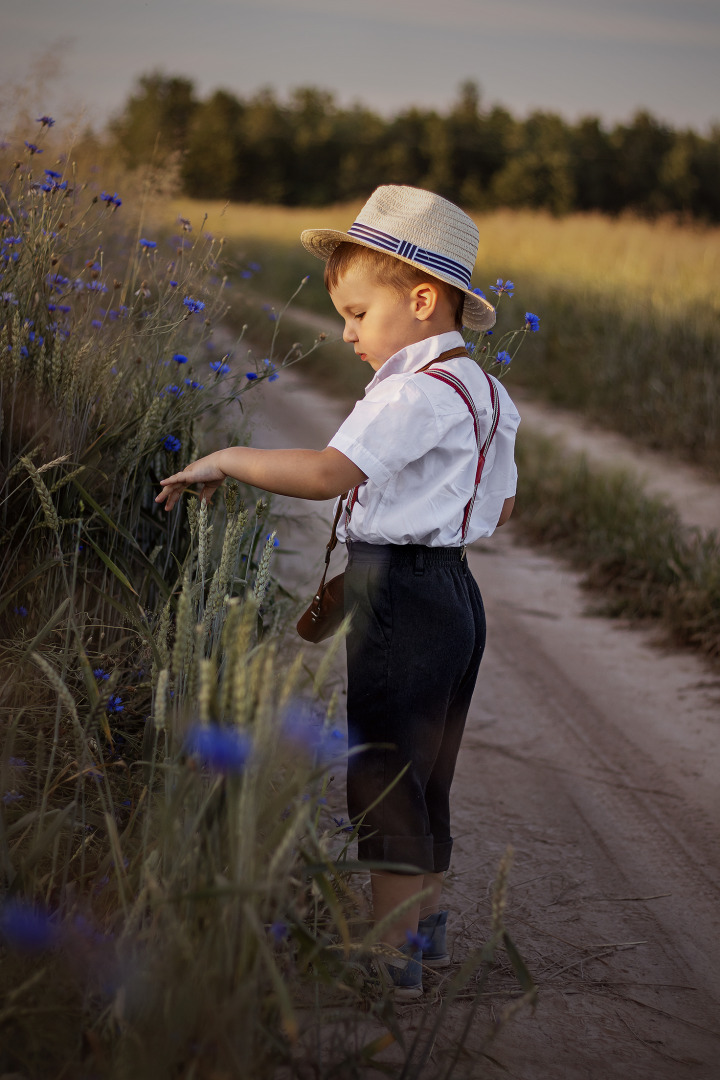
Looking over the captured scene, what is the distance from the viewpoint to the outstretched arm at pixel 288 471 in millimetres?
1617

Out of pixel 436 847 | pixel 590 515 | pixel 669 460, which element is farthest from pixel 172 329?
pixel 669 460

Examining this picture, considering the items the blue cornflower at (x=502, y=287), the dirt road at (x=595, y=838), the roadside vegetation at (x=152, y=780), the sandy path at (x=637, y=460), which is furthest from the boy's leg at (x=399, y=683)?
the sandy path at (x=637, y=460)

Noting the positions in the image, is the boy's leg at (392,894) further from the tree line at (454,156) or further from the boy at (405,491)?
the tree line at (454,156)

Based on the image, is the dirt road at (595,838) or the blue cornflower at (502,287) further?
the blue cornflower at (502,287)

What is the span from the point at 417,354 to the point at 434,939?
1196 millimetres

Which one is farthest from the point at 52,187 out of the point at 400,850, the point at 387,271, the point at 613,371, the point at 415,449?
the point at 613,371

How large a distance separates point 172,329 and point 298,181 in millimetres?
51972

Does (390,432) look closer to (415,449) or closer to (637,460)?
(415,449)

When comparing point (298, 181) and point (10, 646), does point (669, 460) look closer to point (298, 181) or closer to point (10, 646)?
point (10, 646)

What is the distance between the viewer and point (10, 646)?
203 cm

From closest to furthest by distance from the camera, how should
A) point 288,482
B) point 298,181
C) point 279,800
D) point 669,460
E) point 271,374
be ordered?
1. point 279,800
2. point 288,482
3. point 271,374
4. point 669,460
5. point 298,181

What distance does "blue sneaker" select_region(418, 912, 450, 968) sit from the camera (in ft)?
6.25

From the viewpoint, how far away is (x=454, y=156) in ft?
164

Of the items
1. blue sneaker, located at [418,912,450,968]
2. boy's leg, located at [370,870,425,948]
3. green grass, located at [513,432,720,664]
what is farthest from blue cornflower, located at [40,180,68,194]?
green grass, located at [513,432,720,664]
